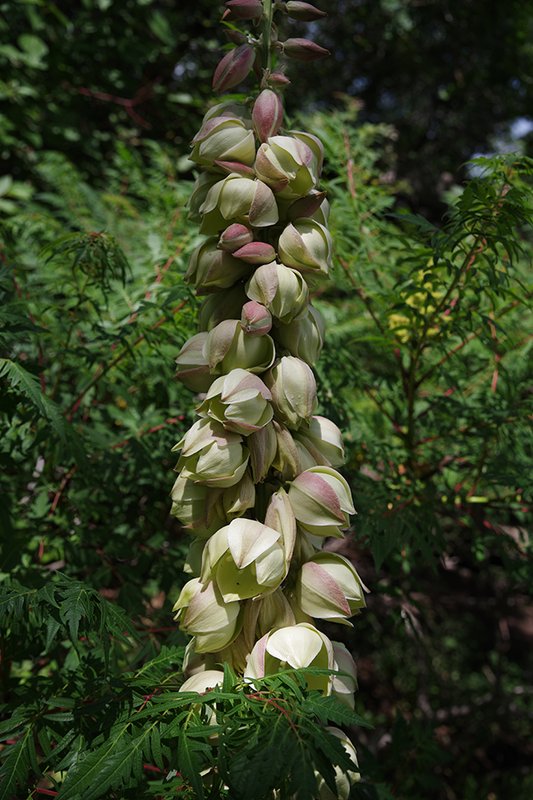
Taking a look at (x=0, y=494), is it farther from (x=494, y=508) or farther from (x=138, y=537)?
(x=494, y=508)

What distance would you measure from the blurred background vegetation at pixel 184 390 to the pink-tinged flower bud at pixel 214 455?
0.25 metres

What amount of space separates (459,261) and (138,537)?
3.34 ft

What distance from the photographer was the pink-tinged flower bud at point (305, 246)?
2.78 ft

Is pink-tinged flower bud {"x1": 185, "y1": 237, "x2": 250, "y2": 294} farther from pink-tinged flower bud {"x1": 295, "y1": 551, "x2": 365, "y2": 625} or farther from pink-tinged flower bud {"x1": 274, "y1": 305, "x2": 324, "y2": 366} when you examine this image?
pink-tinged flower bud {"x1": 295, "y1": 551, "x2": 365, "y2": 625}

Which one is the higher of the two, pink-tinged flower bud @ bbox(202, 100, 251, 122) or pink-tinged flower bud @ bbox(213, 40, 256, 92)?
pink-tinged flower bud @ bbox(213, 40, 256, 92)

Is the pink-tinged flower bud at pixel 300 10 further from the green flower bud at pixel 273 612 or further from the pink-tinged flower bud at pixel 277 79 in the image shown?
the green flower bud at pixel 273 612

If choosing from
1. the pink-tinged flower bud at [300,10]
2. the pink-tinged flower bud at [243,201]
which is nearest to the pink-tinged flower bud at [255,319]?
the pink-tinged flower bud at [243,201]

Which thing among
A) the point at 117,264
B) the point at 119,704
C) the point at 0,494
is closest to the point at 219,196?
the point at 117,264

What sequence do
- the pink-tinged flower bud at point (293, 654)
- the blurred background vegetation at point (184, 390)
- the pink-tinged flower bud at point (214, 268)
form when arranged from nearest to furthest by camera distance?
the pink-tinged flower bud at point (293, 654) < the pink-tinged flower bud at point (214, 268) < the blurred background vegetation at point (184, 390)

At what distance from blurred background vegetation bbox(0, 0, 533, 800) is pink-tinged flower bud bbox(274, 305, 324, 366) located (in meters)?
0.33

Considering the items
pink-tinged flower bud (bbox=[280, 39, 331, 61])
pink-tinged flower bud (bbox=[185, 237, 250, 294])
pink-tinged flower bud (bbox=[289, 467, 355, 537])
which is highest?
pink-tinged flower bud (bbox=[280, 39, 331, 61])

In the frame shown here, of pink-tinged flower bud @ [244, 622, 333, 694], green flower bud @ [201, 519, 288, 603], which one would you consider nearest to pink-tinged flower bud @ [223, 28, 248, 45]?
green flower bud @ [201, 519, 288, 603]

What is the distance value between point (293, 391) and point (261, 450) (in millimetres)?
85

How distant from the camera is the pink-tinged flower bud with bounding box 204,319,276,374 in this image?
2.72ft
